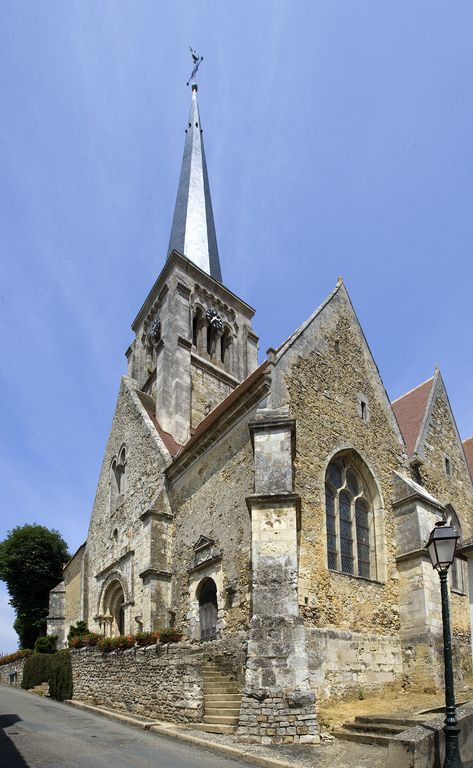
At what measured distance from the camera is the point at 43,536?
32.6 m

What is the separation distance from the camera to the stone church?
1052 centimetres

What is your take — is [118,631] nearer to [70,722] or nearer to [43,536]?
[70,722]

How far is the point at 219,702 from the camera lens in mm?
10438

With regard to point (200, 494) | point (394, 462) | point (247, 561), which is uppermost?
point (394, 462)

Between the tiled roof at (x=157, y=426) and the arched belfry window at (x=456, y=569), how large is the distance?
8999 mm

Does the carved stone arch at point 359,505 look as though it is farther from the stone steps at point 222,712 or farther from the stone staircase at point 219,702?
the stone steps at point 222,712

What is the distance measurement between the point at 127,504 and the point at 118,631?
4329mm

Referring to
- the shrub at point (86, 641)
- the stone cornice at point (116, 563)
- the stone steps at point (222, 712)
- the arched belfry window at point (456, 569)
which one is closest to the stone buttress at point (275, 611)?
the stone steps at point (222, 712)

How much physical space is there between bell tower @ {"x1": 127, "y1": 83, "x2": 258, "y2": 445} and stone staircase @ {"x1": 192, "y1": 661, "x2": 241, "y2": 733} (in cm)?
985

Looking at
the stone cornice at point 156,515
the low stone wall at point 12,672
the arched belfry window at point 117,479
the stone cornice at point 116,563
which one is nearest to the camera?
the stone cornice at point 156,515

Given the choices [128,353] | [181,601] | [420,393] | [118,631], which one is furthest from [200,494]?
[128,353]

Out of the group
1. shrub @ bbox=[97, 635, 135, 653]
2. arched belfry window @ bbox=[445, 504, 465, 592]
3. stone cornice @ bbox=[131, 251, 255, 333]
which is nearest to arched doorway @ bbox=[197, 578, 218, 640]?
shrub @ bbox=[97, 635, 135, 653]

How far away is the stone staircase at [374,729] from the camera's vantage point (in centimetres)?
851

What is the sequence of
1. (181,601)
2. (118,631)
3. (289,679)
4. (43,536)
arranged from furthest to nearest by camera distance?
1. (43,536)
2. (118,631)
3. (181,601)
4. (289,679)
